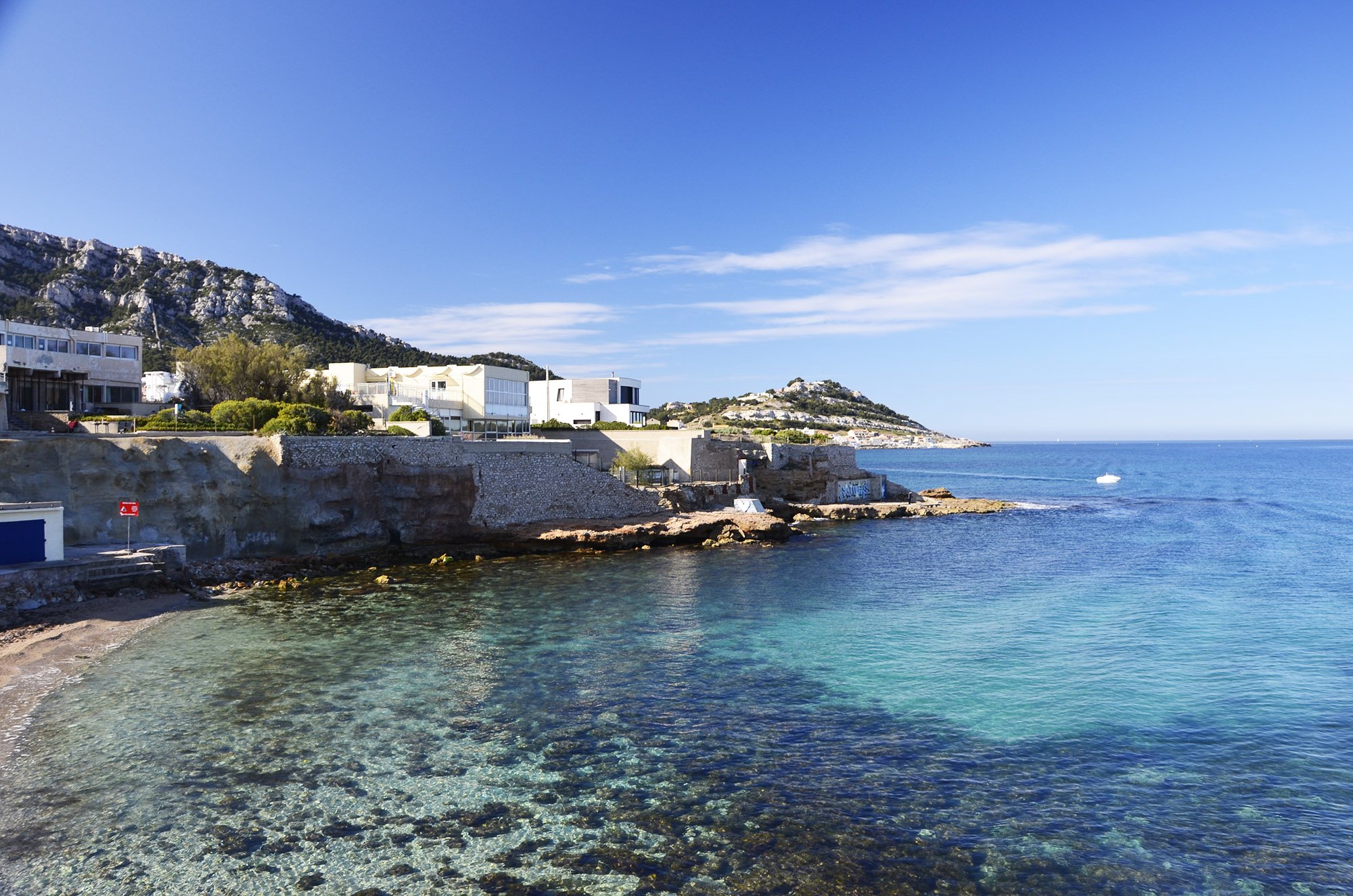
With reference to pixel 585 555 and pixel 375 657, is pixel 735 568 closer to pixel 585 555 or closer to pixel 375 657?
pixel 585 555

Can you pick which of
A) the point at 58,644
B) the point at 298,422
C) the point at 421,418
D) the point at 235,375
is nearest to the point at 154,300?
the point at 235,375

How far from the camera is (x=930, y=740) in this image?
15742 millimetres

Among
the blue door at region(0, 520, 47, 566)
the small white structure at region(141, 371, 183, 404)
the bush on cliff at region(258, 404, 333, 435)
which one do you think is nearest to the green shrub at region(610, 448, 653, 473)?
the bush on cliff at region(258, 404, 333, 435)

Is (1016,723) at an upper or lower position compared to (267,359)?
lower

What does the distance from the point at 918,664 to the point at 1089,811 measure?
844cm

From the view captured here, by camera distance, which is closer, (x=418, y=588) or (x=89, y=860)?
(x=89, y=860)

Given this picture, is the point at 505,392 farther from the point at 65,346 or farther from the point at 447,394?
the point at 65,346

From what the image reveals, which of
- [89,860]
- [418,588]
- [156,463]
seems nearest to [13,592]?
[156,463]

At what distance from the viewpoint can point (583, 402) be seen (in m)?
72.9

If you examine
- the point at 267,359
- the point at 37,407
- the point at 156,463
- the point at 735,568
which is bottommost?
the point at 735,568

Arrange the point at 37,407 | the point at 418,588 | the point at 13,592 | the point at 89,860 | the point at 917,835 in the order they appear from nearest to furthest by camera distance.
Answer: the point at 89,860 < the point at 917,835 < the point at 13,592 < the point at 418,588 < the point at 37,407

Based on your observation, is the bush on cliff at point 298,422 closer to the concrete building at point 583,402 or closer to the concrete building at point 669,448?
the concrete building at point 669,448

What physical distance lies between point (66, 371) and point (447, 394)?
24.1 meters

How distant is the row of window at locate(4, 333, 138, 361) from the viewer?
140ft
